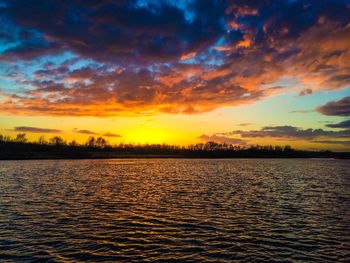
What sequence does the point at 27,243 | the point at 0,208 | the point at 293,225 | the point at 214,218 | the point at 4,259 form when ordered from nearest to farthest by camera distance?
the point at 4,259 < the point at 27,243 < the point at 293,225 < the point at 214,218 < the point at 0,208

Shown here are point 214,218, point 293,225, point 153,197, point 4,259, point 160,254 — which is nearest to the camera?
point 4,259

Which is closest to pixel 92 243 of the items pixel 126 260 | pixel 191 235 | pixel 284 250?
pixel 126 260

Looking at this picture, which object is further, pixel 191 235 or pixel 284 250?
pixel 191 235

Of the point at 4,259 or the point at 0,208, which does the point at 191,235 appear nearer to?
the point at 4,259

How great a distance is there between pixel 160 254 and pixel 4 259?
1048cm

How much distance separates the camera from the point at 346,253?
2242 cm

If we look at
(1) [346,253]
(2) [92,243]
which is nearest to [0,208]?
(2) [92,243]

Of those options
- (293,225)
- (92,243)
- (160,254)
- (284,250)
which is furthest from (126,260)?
(293,225)

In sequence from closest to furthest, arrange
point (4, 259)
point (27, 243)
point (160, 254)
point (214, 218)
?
point (4, 259), point (160, 254), point (27, 243), point (214, 218)

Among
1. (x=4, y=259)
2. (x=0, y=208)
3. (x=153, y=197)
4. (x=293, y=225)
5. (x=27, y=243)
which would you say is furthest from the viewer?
(x=153, y=197)

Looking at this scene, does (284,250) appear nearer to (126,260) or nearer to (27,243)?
(126,260)

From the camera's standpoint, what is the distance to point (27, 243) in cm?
2405

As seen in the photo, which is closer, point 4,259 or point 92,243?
point 4,259

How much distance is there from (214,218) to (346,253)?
541 inches
